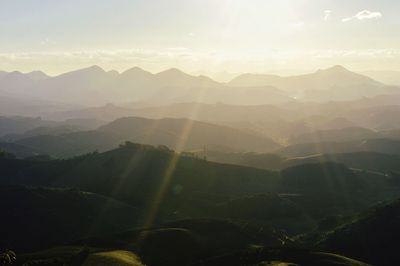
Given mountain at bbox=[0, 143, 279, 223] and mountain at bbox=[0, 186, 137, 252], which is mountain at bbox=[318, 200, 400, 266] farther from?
mountain at bbox=[0, 186, 137, 252]

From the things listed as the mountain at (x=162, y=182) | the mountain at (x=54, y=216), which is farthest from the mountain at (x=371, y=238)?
the mountain at (x=54, y=216)

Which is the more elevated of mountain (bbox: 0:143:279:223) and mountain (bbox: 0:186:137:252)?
mountain (bbox: 0:186:137:252)

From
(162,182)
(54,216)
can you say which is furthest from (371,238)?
(162,182)

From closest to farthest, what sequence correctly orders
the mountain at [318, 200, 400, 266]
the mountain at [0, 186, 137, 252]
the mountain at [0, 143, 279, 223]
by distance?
the mountain at [318, 200, 400, 266] < the mountain at [0, 186, 137, 252] < the mountain at [0, 143, 279, 223]

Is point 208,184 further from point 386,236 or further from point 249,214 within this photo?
point 386,236

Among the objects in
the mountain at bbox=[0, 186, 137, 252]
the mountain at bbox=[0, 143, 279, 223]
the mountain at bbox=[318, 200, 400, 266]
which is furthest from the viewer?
the mountain at bbox=[0, 143, 279, 223]

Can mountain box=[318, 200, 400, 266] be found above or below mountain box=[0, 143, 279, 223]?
above

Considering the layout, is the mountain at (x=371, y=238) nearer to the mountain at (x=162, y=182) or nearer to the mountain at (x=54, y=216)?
the mountain at (x=162, y=182)

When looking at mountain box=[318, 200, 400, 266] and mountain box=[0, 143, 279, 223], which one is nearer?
mountain box=[318, 200, 400, 266]

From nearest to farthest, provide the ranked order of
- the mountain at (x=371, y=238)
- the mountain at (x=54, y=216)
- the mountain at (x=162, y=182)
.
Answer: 1. the mountain at (x=371, y=238)
2. the mountain at (x=54, y=216)
3. the mountain at (x=162, y=182)

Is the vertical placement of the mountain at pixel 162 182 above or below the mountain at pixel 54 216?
below

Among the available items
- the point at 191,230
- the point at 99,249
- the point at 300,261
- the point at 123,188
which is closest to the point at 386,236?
the point at 300,261

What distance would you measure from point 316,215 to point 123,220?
6038cm

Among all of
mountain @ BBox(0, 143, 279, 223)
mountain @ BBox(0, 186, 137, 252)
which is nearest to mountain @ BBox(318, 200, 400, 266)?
mountain @ BBox(0, 143, 279, 223)
